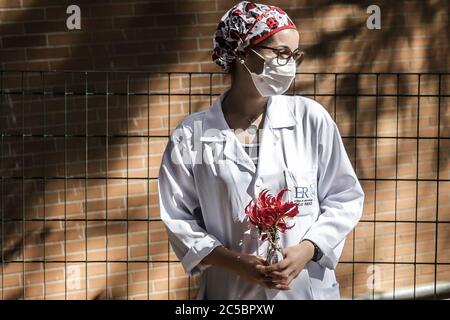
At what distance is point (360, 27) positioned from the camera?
7.86 meters

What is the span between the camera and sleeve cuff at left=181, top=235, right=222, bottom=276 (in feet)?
12.1

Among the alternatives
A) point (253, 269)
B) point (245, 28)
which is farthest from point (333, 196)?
point (245, 28)

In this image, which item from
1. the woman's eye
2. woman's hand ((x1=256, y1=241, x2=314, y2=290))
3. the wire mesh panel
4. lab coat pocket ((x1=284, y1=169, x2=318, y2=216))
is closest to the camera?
woman's hand ((x1=256, y1=241, x2=314, y2=290))

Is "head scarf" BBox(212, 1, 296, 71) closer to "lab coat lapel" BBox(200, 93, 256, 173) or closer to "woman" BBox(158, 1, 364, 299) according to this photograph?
"woman" BBox(158, 1, 364, 299)

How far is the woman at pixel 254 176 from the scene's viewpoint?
3697mm

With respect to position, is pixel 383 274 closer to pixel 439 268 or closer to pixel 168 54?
pixel 439 268

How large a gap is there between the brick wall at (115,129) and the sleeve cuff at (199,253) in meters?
3.17

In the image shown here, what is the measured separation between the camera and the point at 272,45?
375 centimetres

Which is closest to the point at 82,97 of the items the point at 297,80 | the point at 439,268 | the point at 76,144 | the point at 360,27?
the point at 76,144

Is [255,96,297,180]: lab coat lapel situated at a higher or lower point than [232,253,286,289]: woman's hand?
higher

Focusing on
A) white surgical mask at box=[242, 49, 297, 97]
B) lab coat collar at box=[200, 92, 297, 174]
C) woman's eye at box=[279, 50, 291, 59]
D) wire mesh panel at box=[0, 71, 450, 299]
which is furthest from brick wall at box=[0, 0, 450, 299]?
woman's eye at box=[279, 50, 291, 59]

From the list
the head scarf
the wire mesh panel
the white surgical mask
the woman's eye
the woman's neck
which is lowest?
the wire mesh panel

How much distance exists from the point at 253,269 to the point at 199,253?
243mm

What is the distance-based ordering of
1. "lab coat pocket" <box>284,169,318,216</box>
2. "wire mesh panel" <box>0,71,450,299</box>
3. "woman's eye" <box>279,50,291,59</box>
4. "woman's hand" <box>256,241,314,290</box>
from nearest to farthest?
"woman's hand" <box>256,241,314,290</box>
"lab coat pocket" <box>284,169,318,216</box>
"woman's eye" <box>279,50,291,59</box>
"wire mesh panel" <box>0,71,450,299</box>
